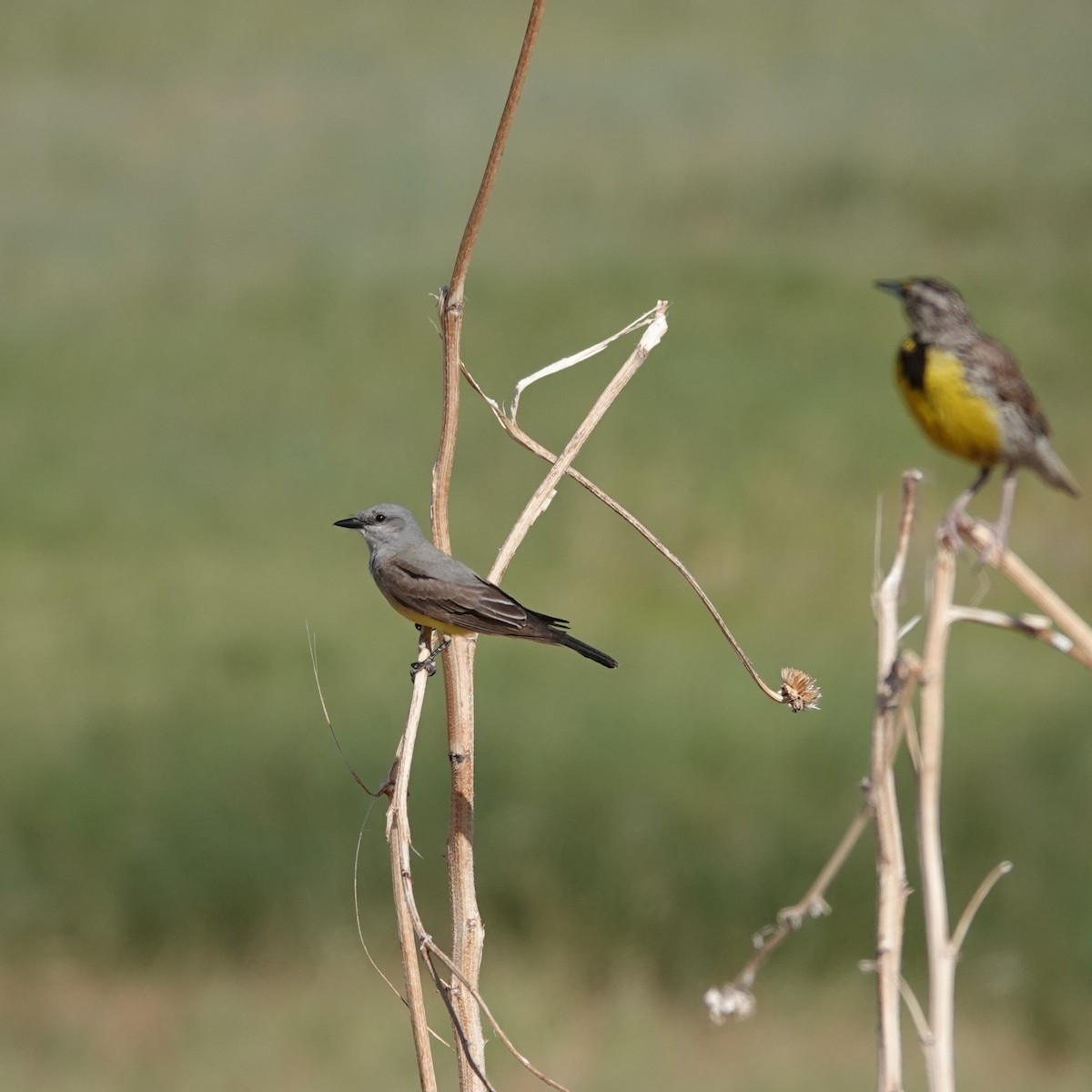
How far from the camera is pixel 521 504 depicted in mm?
15969

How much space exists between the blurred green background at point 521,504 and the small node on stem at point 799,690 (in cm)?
95

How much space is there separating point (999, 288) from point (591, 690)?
9226 mm

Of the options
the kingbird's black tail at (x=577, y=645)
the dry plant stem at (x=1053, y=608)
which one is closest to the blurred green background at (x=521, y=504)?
the kingbird's black tail at (x=577, y=645)

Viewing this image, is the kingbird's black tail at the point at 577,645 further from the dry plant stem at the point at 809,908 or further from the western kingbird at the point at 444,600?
the dry plant stem at the point at 809,908

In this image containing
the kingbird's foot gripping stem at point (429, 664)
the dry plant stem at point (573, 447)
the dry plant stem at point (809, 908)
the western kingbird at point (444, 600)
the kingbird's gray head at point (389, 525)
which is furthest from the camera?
the kingbird's gray head at point (389, 525)

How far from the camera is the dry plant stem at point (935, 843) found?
1722 millimetres

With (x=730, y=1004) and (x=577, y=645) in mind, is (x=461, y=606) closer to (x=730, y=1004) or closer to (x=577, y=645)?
(x=577, y=645)

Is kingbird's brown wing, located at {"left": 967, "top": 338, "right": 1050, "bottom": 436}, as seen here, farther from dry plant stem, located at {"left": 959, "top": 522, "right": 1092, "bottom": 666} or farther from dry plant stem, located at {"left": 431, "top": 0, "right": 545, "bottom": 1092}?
dry plant stem, located at {"left": 959, "top": 522, "right": 1092, "bottom": 666}

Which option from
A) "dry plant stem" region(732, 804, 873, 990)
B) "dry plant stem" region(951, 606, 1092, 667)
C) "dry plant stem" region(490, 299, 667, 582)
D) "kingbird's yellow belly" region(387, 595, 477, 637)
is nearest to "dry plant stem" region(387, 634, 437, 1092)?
"dry plant stem" region(490, 299, 667, 582)

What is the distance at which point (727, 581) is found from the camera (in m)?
16.0

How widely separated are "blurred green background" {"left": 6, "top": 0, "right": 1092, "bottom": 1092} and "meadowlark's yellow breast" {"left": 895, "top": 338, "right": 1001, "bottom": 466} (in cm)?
135

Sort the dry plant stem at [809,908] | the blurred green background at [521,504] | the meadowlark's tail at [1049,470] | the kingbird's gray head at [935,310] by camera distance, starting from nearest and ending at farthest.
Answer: the dry plant stem at [809,908], the meadowlark's tail at [1049,470], the kingbird's gray head at [935,310], the blurred green background at [521,504]

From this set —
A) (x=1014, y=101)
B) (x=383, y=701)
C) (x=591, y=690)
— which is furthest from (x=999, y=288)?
(x=383, y=701)

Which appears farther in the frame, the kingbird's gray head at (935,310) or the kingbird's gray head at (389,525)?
the kingbird's gray head at (935,310)
